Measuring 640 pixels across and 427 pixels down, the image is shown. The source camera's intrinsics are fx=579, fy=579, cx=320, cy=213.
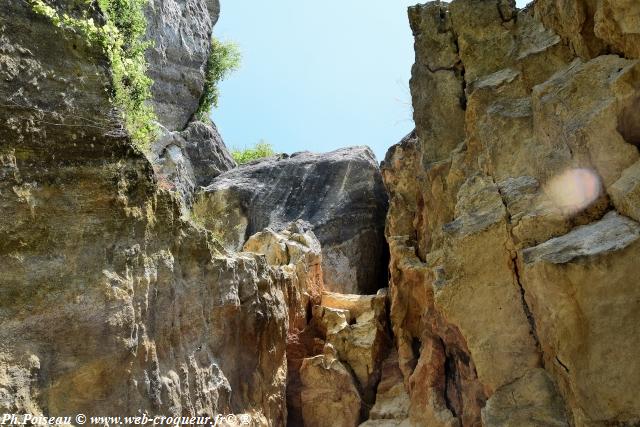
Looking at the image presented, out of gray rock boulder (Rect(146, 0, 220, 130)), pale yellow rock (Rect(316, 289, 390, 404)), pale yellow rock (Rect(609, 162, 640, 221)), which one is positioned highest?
gray rock boulder (Rect(146, 0, 220, 130))

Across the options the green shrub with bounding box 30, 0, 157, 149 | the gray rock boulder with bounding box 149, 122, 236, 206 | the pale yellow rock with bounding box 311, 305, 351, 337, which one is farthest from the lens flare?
the gray rock boulder with bounding box 149, 122, 236, 206

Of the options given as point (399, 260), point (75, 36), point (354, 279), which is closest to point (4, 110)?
point (75, 36)

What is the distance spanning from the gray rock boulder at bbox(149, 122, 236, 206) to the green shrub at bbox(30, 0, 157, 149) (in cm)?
814

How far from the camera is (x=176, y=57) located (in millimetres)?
26062

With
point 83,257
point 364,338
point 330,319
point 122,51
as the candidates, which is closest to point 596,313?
point 83,257

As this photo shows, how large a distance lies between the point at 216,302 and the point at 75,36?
464 centimetres

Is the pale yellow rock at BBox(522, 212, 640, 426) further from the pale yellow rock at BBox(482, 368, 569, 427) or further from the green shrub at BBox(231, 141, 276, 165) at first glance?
the green shrub at BBox(231, 141, 276, 165)

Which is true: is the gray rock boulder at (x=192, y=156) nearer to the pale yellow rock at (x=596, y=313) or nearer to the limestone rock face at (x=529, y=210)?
the limestone rock face at (x=529, y=210)

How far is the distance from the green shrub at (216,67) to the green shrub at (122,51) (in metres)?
15.2

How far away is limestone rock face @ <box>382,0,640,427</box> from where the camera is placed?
21.2ft

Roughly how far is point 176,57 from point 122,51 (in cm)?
1734

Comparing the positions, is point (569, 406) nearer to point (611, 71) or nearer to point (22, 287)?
point (611, 71)

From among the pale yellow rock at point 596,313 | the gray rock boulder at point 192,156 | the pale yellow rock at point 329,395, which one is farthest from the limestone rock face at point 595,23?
the gray rock boulder at point 192,156

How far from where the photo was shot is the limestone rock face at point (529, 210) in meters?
6.46
